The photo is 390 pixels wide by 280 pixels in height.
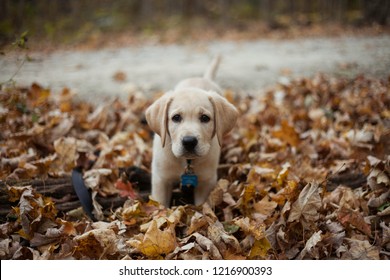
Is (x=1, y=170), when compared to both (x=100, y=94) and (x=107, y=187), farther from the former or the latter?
(x=100, y=94)

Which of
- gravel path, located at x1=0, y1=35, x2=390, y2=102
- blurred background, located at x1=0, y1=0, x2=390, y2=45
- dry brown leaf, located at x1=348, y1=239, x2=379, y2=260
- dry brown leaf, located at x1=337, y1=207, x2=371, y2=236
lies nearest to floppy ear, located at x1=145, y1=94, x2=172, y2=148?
dry brown leaf, located at x1=337, y1=207, x2=371, y2=236

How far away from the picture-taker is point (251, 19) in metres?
19.0

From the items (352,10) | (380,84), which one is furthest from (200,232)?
(352,10)

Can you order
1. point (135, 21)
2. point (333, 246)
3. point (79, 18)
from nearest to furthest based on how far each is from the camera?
1. point (333, 246)
2. point (79, 18)
3. point (135, 21)

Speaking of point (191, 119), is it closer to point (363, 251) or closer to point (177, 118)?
point (177, 118)

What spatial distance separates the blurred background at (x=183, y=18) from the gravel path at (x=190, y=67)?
31.3 inches

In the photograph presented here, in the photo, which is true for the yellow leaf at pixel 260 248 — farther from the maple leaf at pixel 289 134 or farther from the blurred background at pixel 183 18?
the blurred background at pixel 183 18

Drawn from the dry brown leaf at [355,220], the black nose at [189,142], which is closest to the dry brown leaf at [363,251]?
the dry brown leaf at [355,220]

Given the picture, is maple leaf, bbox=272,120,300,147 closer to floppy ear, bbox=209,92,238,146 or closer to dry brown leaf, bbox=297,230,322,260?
floppy ear, bbox=209,92,238,146

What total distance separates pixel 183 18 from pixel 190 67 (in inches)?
519

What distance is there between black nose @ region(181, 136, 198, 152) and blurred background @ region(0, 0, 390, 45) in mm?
5223

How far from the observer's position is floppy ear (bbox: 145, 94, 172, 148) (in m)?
3.06

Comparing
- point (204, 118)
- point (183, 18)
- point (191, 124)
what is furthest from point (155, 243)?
point (183, 18)

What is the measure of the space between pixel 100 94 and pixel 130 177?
10.1 ft
